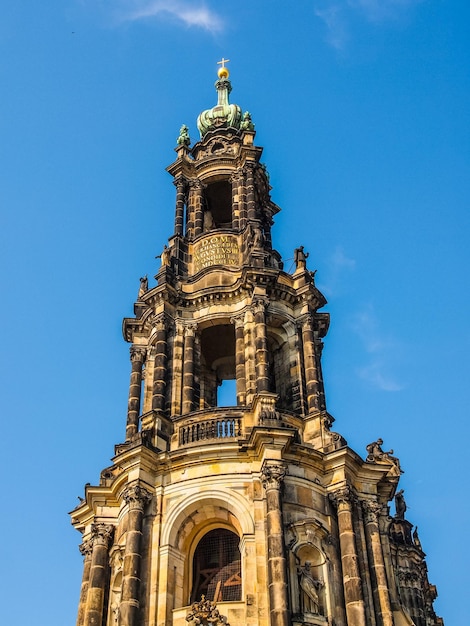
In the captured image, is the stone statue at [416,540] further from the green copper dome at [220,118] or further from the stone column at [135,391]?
the green copper dome at [220,118]

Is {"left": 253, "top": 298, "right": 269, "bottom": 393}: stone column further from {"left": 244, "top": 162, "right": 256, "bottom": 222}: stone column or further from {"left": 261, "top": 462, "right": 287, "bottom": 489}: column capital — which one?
{"left": 244, "top": 162, "right": 256, "bottom": 222}: stone column

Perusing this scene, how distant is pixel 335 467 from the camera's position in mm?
25891

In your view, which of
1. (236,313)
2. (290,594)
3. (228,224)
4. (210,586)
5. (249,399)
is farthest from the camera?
(228,224)

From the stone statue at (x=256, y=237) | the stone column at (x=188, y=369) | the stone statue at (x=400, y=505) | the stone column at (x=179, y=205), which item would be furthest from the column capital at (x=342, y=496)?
the stone column at (x=179, y=205)

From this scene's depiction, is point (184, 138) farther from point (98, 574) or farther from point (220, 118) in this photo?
point (98, 574)

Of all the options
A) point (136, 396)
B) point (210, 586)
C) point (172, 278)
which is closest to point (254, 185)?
point (172, 278)

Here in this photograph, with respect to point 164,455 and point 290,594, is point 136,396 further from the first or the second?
point 290,594

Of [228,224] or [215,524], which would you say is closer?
[215,524]

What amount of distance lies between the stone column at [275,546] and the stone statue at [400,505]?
13.5 meters

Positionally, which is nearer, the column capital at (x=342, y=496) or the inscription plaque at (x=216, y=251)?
the column capital at (x=342, y=496)

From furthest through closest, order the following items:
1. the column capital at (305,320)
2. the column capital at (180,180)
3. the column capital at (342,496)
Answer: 1. the column capital at (180,180)
2. the column capital at (305,320)
3. the column capital at (342,496)

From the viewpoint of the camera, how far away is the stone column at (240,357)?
2802 centimetres

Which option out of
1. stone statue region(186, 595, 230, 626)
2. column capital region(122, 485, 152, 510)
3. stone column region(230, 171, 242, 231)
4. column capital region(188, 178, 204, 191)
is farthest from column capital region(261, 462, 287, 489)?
column capital region(188, 178, 204, 191)

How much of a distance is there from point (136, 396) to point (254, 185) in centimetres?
1029
